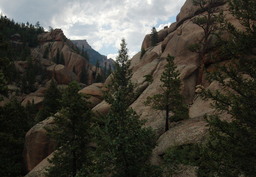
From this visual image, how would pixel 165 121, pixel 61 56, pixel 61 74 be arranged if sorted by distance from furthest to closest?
pixel 61 56 < pixel 61 74 < pixel 165 121

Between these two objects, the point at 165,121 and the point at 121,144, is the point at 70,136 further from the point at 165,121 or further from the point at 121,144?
the point at 165,121

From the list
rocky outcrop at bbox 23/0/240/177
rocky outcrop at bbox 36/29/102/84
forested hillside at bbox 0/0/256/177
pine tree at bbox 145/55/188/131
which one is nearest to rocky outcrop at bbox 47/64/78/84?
rocky outcrop at bbox 36/29/102/84

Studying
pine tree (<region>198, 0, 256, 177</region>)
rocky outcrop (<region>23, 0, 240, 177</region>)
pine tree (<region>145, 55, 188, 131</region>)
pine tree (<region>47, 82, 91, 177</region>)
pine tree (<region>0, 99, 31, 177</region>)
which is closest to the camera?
pine tree (<region>198, 0, 256, 177</region>)

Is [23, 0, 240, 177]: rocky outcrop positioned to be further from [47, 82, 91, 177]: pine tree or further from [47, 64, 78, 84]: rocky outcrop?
[47, 64, 78, 84]: rocky outcrop

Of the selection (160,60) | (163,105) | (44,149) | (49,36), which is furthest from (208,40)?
(49,36)

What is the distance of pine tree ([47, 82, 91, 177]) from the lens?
16609 mm

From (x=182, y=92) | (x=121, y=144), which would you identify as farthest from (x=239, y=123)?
(x=182, y=92)

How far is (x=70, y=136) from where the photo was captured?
1694 centimetres

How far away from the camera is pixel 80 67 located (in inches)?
4141

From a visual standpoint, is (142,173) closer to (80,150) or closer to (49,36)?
(80,150)

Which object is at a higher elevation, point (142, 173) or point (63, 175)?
point (142, 173)

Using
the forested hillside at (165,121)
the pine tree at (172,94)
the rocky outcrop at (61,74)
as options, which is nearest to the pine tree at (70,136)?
the forested hillside at (165,121)

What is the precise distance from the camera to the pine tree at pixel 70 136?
1661cm

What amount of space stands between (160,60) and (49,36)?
10519 centimetres
